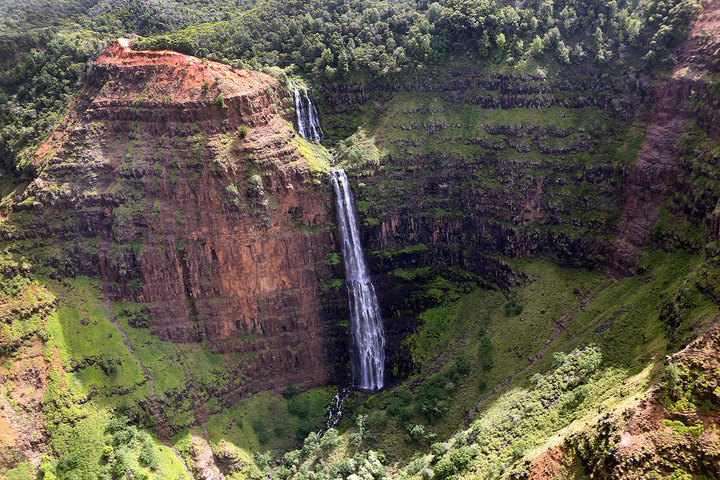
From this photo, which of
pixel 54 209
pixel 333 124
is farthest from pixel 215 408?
pixel 333 124

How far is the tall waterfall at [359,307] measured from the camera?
69125 millimetres

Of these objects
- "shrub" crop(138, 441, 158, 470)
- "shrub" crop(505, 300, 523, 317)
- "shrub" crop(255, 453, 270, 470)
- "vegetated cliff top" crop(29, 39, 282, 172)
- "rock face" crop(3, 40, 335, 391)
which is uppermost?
"vegetated cliff top" crop(29, 39, 282, 172)

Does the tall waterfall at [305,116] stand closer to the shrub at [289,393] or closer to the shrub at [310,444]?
the shrub at [289,393]

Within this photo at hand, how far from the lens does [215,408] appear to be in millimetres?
61312

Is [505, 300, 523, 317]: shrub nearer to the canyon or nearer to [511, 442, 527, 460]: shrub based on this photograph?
the canyon

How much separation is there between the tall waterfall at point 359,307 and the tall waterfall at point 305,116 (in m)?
8.98

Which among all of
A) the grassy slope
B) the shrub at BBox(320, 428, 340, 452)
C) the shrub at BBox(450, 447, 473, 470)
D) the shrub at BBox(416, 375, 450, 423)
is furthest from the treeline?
the shrub at BBox(450, 447, 473, 470)

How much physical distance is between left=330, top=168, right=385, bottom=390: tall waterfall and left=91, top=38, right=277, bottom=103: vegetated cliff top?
17.7 meters

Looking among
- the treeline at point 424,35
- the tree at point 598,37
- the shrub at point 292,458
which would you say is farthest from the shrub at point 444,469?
the tree at point 598,37

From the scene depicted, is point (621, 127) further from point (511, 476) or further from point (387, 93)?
point (511, 476)

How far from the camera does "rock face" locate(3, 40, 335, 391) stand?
6175cm

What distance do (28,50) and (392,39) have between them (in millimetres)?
53526

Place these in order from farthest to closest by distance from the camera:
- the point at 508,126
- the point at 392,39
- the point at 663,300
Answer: the point at 392,39 < the point at 508,126 < the point at 663,300

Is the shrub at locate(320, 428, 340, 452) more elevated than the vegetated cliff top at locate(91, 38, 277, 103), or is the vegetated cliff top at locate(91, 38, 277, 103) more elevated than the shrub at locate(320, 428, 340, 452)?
the vegetated cliff top at locate(91, 38, 277, 103)
